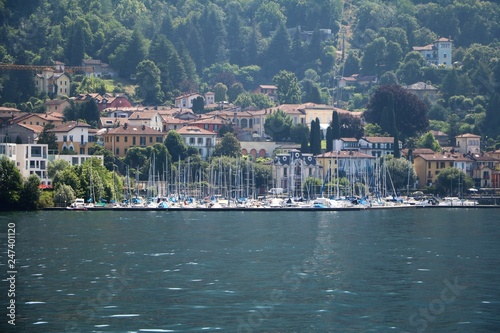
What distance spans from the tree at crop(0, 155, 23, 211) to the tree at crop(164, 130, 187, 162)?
2926cm

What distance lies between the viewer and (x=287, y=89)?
14212 cm

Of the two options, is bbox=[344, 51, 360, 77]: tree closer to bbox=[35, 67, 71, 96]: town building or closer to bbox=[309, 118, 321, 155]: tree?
bbox=[35, 67, 71, 96]: town building

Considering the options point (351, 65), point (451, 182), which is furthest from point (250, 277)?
point (351, 65)

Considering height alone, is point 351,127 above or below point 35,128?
above

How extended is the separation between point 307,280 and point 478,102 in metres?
94.7

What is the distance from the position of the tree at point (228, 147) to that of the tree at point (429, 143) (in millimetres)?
16432

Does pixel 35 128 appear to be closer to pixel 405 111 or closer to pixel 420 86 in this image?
pixel 405 111

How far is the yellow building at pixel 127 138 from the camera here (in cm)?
10681

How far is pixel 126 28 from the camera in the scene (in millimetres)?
169875

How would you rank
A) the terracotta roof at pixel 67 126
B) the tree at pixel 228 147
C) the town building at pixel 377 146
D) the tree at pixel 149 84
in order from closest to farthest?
the terracotta roof at pixel 67 126, the tree at pixel 228 147, the town building at pixel 377 146, the tree at pixel 149 84

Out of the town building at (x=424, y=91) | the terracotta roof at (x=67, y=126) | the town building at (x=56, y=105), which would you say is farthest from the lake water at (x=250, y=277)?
the town building at (x=424, y=91)

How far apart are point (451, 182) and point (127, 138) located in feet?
82.9

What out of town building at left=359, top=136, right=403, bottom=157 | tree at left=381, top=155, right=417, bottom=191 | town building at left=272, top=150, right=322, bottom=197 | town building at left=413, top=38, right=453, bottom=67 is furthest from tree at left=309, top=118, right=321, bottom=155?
town building at left=413, top=38, right=453, bottom=67

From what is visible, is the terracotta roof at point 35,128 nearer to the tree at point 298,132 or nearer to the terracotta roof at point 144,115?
the terracotta roof at point 144,115
